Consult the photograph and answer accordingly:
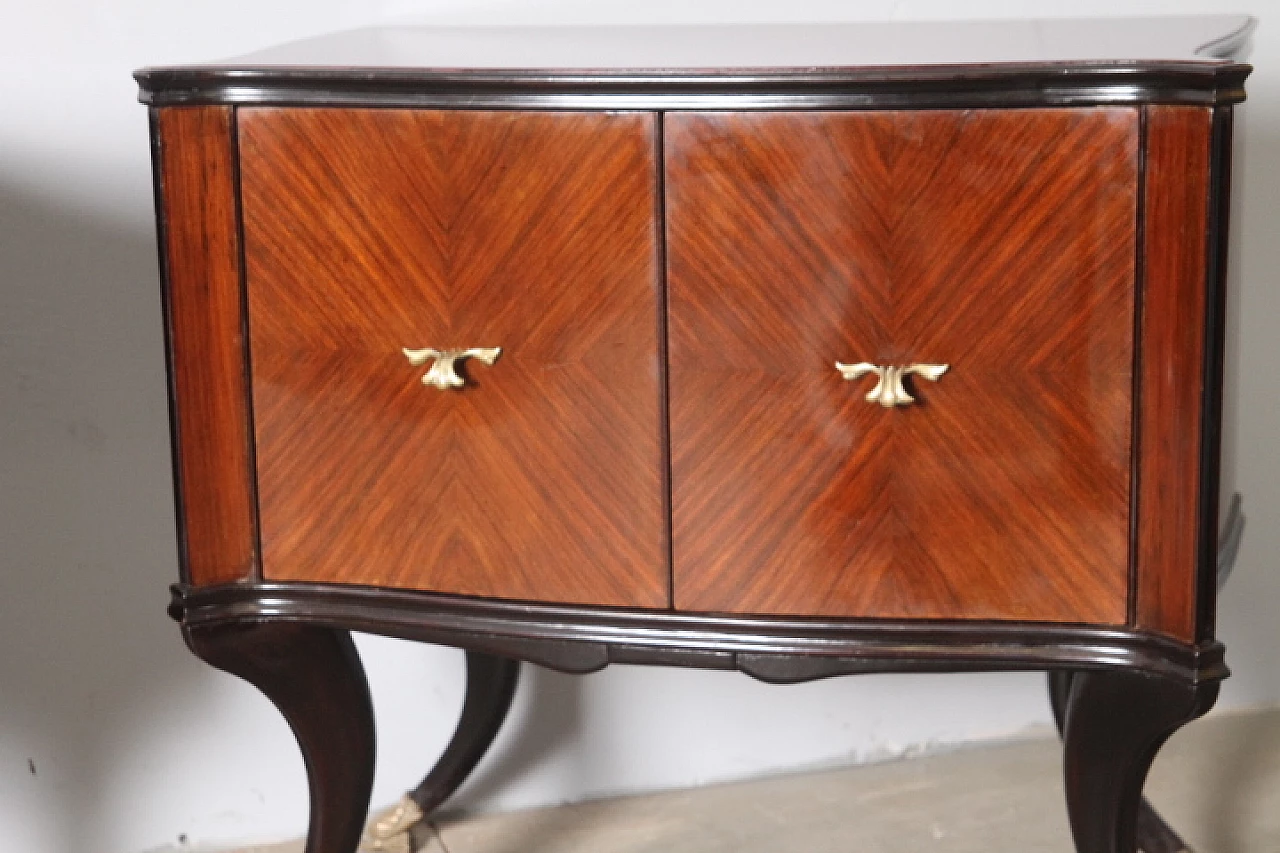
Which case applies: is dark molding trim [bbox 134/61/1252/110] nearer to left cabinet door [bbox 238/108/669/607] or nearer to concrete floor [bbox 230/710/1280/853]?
left cabinet door [bbox 238/108/669/607]

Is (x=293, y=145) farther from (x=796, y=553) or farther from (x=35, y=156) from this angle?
(x=35, y=156)

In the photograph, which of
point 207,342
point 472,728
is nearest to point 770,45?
point 207,342

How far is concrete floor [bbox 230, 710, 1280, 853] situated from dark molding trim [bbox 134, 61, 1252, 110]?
0.87 meters

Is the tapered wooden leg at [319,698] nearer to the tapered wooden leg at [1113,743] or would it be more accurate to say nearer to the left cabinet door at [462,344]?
the left cabinet door at [462,344]

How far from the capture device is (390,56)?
1188 millimetres

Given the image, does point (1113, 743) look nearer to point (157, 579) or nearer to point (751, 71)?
point (751, 71)

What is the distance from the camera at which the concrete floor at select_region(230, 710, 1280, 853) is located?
5.41ft

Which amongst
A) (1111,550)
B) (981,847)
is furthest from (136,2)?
(981,847)

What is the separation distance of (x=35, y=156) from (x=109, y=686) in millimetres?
517

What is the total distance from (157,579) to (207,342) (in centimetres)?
57

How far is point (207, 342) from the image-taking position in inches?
44.8

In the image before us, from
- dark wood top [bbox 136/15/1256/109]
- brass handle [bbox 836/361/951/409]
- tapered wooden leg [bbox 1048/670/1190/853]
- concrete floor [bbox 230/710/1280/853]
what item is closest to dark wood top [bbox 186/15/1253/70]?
dark wood top [bbox 136/15/1256/109]

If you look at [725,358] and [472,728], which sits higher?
[725,358]

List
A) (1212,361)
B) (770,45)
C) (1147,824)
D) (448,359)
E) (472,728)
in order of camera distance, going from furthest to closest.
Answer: (472,728) < (1147,824) < (770,45) < (448,359) < (1212,361)
